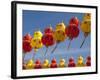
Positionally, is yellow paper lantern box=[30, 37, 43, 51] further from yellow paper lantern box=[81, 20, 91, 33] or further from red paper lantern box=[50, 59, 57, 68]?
yellow paper lantern box=[81, 20, 91, 33]

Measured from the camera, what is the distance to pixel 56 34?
233 centimetres

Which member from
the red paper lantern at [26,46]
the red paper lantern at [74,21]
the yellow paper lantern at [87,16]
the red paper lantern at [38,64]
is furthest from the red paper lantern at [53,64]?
the yellow paper lantern at [87,16]

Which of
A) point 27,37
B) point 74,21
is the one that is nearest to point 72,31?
point 74,21

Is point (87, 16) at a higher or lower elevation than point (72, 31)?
higher

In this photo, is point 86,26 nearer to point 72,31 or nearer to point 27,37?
point 72,31

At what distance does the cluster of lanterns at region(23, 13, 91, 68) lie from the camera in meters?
2.22

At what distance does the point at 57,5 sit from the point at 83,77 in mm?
683

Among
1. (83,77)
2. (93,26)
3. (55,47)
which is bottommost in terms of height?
(83,77)

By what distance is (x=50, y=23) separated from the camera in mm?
2303

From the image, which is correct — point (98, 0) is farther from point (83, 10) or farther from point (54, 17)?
point (54, 17)

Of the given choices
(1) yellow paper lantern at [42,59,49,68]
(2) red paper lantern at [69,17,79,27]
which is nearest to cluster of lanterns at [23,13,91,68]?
(2) red paper lantern at [69,17,79,27]

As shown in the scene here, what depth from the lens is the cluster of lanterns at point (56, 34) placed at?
7.30ft

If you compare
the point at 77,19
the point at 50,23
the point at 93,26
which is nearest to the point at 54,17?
the point at 50,23

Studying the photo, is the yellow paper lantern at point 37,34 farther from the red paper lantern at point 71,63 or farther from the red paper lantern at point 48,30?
the red paper lantern at point 71,63
